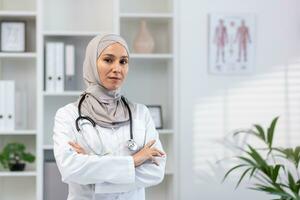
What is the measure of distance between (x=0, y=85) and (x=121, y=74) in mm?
1704

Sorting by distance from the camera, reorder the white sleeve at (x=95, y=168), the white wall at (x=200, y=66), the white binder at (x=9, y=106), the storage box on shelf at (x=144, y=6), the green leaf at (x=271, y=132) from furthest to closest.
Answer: the storage box on shelf at (x=144, y=6) < the white wall at (x=200, y=66) < the white binder at (x=9, y=106) < the green leaf at (x=271, y=132) < the white sleeve at (x=95, y=168)

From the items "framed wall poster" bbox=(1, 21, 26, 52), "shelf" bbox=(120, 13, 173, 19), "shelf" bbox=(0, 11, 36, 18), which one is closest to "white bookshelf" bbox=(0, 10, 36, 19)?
"shelf" bbox=(0, 11, 36, 18)

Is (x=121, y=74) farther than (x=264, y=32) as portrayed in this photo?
No

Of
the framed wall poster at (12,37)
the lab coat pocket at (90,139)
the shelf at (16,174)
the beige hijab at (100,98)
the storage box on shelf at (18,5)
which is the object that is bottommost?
the shelf at (16,174)

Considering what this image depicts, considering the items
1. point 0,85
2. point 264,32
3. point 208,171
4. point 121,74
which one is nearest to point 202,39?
point 264,32

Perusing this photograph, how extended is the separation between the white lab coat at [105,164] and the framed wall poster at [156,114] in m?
1.48

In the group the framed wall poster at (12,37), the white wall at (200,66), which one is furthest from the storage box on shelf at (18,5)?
the white wall at (200,66)

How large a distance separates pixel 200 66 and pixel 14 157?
133cm

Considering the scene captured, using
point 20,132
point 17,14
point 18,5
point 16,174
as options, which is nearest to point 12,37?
point 17,14

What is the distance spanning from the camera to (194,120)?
3.32 meters

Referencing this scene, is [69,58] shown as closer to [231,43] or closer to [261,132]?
[231,43]

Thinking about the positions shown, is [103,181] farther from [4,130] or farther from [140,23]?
[140,23]

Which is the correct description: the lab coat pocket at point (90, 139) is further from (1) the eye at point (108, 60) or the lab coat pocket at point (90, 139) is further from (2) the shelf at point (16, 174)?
(2) the shelf at point (16, 174)

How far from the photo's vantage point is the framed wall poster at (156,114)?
3.31 m
